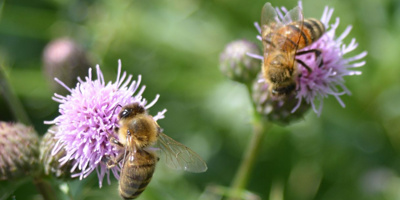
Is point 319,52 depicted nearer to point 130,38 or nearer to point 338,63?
point 338,63

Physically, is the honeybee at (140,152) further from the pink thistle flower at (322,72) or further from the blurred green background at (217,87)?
the blurred green background at (217,87)

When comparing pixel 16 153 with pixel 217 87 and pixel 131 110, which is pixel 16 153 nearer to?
pixel 131 110

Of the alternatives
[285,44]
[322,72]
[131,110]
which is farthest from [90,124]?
[322,72]

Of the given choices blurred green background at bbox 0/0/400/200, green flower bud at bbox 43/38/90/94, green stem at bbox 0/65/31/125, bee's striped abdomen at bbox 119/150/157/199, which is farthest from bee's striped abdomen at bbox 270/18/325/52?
green flower bud at bbox 43/38/90/94

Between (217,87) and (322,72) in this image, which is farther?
(217,87)

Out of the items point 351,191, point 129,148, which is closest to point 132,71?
point 351,191
